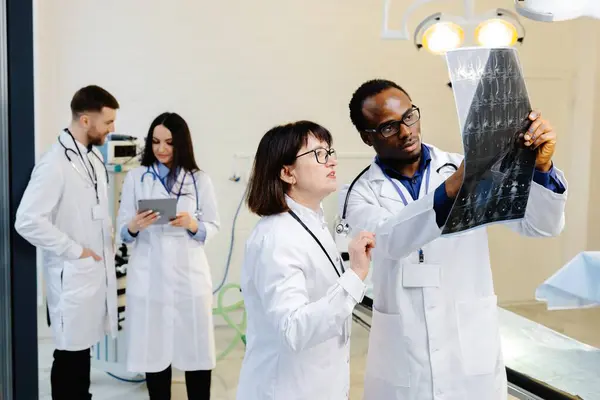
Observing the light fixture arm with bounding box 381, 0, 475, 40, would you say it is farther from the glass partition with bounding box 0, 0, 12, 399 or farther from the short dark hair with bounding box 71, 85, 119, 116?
the glass partition with bounding box 0, 0, 12, 399

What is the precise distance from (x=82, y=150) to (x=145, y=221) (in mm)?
471

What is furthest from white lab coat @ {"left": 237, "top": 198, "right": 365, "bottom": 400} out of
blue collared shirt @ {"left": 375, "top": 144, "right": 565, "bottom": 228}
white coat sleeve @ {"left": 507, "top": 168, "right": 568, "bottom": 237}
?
white coat sleeve @ {"left": 507, "top": 168, "right": 568, "bottom": 237}

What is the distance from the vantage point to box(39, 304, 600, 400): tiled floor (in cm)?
391

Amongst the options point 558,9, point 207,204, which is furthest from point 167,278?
point 558,9

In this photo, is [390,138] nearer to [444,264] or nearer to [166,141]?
[444,264]

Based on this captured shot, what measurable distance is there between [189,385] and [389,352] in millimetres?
1802

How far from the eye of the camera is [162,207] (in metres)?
3.23

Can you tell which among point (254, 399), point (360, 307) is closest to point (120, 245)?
point (360, 307)

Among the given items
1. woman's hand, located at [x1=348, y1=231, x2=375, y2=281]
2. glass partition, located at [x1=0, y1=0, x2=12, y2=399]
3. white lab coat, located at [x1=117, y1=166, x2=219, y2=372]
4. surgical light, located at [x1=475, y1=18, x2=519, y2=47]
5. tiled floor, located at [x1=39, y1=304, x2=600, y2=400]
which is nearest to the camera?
woman's hand, located at [x1=348, y1=231, x2=375, y2=281]

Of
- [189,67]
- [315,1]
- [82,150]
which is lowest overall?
[82,150]

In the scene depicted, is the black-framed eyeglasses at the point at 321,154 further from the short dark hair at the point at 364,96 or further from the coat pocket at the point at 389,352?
the coat pocket at the point at 389,352

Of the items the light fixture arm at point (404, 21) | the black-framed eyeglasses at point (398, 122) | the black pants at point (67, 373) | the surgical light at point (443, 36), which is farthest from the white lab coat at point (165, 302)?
the black-framed eyeglasses at point (398, 122)

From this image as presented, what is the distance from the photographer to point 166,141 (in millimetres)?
3371

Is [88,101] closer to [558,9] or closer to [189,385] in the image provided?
[189,385]
